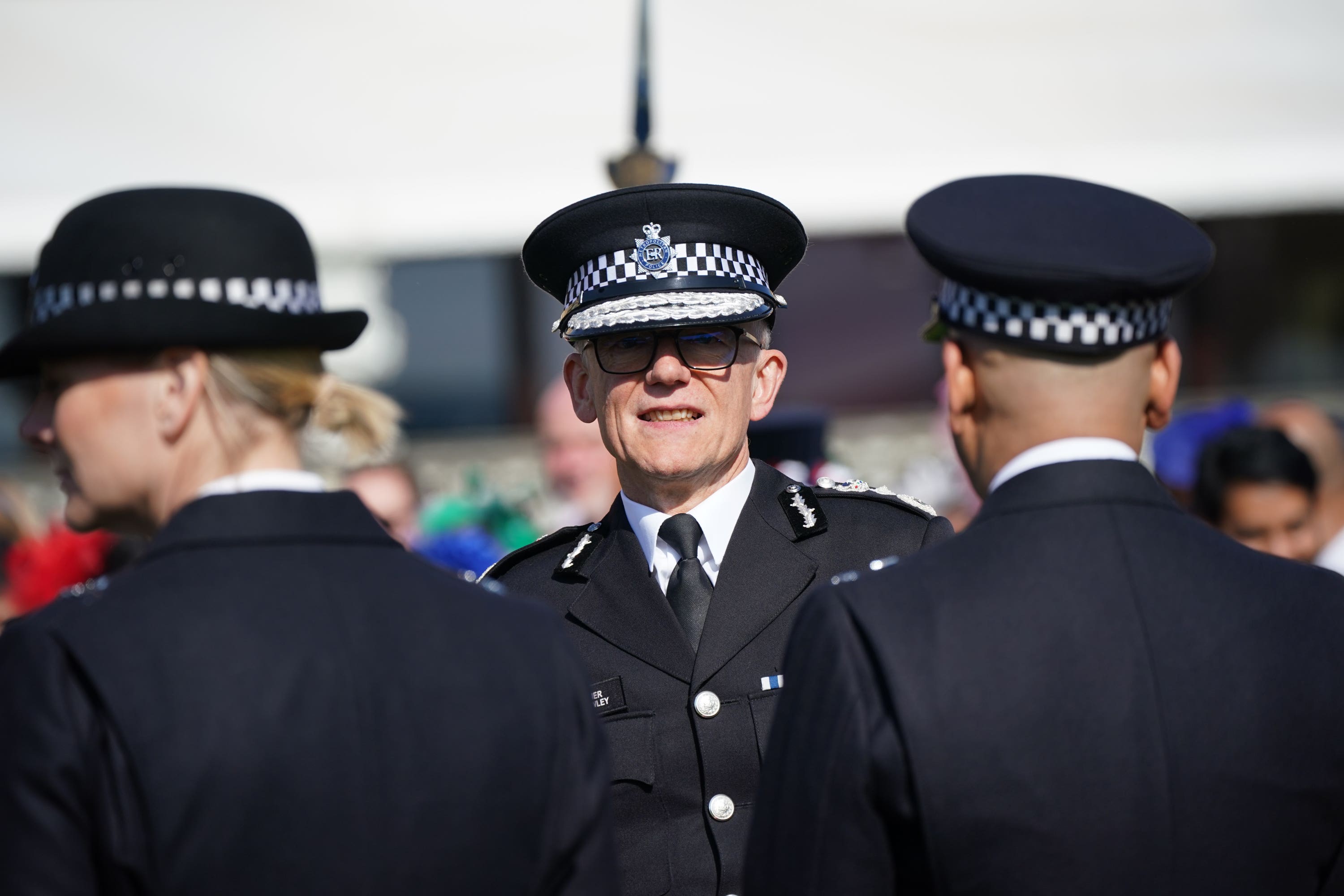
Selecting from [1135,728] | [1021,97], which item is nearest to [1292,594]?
[1135,728]

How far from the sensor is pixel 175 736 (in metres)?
1.58

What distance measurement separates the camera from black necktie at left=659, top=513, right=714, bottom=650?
274cm

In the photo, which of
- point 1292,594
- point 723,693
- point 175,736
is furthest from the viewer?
point 723,693

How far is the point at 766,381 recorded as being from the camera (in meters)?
3.02

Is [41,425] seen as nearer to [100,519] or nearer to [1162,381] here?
[100,519]

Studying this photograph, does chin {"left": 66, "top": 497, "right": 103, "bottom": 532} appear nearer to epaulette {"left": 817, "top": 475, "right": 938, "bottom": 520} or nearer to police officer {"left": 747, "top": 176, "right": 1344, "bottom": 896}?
police officer {"left": 747, "top": 176, "right": 1344, "bottom": 896}

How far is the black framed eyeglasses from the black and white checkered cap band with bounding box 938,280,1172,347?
1.04m

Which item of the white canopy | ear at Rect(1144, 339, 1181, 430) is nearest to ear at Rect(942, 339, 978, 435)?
ear at Rect(1144, 339, 1181, 430)

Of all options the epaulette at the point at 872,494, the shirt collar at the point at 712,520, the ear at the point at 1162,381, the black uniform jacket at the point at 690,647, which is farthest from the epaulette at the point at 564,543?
the ear at the point at 1162,381

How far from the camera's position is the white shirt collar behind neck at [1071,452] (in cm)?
178

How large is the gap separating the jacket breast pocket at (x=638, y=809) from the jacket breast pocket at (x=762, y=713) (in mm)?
190

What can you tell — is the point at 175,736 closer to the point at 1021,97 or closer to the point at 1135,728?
the point at 1135,728

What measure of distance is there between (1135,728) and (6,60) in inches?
368

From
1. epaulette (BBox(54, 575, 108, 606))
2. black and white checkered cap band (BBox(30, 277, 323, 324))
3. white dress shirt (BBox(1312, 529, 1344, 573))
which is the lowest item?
white dress shirt (BBox(1312, 529, 1344, 573))
